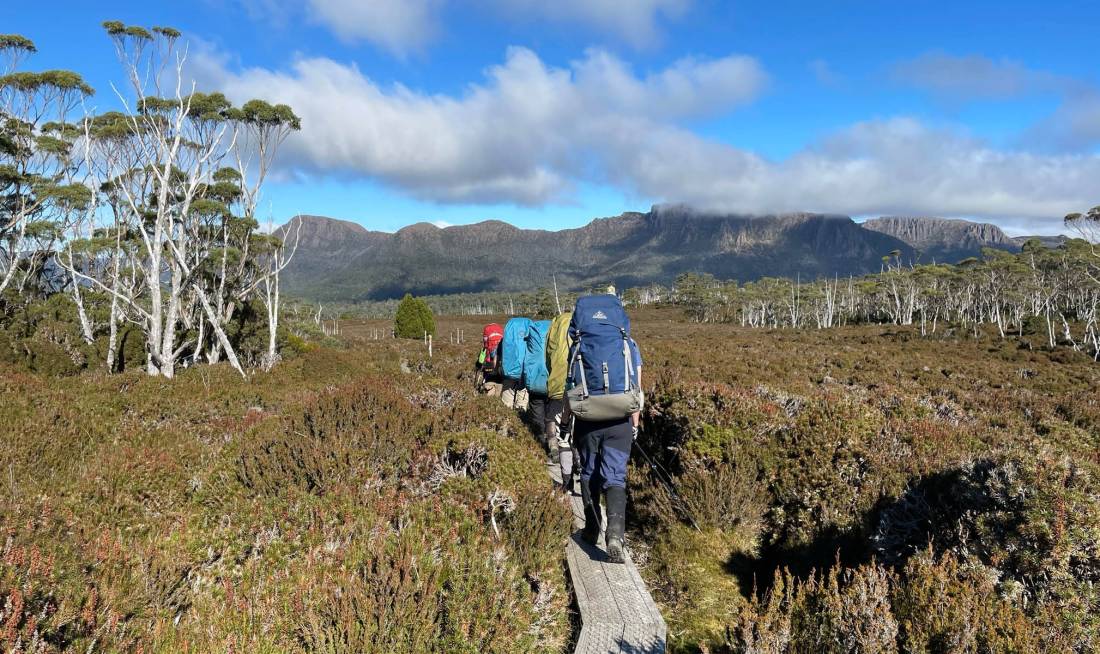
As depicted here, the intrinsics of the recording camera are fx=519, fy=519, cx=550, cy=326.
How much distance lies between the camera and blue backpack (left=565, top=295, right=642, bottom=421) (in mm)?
3807

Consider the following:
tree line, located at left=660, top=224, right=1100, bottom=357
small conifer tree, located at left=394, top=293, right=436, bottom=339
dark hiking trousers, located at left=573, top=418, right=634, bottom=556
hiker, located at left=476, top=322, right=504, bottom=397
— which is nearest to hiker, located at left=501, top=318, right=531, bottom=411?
hiker, located at left=476, top=322, right=504, bottom=397

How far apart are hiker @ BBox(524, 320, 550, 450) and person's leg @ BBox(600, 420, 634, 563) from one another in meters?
2.39

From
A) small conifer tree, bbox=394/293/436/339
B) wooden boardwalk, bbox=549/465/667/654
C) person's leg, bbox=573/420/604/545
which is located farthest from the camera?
small conifer tree, bbox=394/293/436/339

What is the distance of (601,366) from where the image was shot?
3.84 metres

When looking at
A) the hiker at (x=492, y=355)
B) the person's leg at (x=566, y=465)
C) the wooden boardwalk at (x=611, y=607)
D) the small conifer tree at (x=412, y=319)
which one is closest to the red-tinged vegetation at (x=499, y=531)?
the wooden boardwalk at (x=611, y=607)

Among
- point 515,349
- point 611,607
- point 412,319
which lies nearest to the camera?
point 611,607

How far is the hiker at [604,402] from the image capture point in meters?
3.80

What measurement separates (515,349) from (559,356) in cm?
255

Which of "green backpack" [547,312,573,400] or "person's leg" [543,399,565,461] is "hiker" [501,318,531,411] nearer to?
"person's leg" [543,399,565,461]

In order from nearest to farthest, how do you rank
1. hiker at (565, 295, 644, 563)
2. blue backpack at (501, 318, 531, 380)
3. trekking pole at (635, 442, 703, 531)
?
hiker at (565, 295, 644, 563) → trekking pole at (635, 442, 703, 531) → blue backpack at (501, 318, 531, 380)

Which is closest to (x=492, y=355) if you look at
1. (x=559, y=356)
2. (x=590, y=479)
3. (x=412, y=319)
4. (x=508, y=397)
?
(x=508, y=397)

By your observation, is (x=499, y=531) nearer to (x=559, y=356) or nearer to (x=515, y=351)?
(x=559, y=356)

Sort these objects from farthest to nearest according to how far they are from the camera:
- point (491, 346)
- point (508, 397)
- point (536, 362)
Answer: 1. point (508, 397)
2. point (491, 346)
3. point (536, 362)

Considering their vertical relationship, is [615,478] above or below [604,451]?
below
